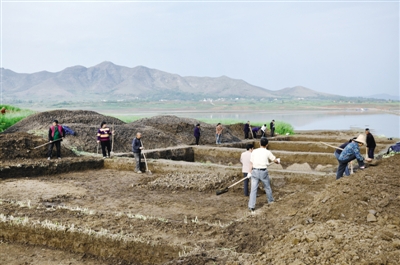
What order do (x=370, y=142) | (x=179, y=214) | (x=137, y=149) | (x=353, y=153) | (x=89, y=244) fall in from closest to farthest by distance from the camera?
(x=89, y=244) < (x=179, y=214) < (x=353, y=153) < (x=137, y=149) < (x=370, y=142)

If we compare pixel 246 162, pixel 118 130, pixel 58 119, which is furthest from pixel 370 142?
pixel 58 119

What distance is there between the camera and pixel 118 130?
60.5 ft

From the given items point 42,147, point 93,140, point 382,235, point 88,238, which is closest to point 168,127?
point 93,140

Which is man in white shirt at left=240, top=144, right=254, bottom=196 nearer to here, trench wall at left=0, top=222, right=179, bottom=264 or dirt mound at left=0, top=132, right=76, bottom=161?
trench wall at left=0, top=222, right=179, bottom=264

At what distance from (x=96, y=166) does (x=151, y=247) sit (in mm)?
8065

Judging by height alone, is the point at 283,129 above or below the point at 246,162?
below

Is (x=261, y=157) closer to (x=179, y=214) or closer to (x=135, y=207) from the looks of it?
(x=179, y=214)

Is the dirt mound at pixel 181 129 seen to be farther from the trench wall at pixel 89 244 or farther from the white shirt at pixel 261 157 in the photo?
the trench wall at pixel 89 244

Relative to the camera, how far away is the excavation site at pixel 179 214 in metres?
4.38

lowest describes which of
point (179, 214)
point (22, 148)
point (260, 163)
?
point (179, 214)

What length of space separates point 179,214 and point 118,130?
11225 mm

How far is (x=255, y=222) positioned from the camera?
6195 millimetres

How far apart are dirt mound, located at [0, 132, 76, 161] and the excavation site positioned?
0.03m

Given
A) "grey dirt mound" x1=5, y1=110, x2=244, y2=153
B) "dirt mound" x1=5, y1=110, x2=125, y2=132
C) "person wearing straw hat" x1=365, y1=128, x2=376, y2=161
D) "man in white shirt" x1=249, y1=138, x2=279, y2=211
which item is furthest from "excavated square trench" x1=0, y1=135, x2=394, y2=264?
"dirt mound" x1=5, y1=110, x2=125, y2=132
